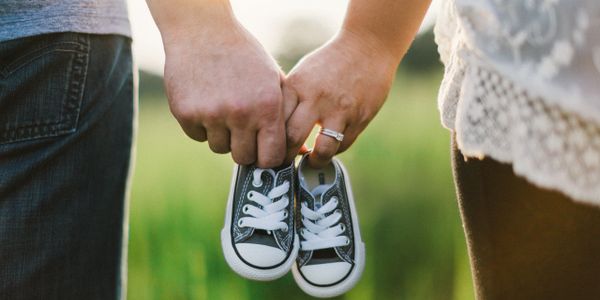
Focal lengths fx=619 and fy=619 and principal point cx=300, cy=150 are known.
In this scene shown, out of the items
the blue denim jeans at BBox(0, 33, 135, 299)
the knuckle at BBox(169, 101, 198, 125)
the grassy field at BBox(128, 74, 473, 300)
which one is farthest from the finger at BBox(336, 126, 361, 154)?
the grassy field at BBox(128, 74, 473, 300)

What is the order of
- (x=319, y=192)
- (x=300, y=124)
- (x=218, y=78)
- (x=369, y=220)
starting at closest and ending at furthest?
(x=218, y=78)
(x=300, y=124)
(x=319, y=192)
(x=369, y=220)

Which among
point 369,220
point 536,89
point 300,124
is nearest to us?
point 536,89

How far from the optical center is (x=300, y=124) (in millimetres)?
1235

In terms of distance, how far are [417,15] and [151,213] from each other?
205 cm

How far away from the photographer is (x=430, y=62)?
5180 millimetres

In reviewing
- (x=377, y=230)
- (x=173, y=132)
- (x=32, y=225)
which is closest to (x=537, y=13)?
(x=32, y=225)

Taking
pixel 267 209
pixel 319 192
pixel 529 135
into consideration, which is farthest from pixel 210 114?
pixel 529 135

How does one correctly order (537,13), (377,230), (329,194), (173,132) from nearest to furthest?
(537,13)
(329,194)
(377,230)
(173,132)

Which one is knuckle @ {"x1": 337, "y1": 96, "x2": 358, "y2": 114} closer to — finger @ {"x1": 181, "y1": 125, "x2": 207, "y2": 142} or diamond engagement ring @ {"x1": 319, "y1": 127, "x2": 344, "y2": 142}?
diamond engagement ring @ {"x1": 319, "y1": 127, "x2": 344, "y2": 142}

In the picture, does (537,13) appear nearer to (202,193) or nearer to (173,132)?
(202,193)

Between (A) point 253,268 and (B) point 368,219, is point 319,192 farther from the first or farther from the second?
(B) point 368,219

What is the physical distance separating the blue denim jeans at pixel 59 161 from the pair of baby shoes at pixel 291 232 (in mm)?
312

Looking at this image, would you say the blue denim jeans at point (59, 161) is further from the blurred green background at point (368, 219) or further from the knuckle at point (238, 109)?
the blurred green background at point (368, 219)

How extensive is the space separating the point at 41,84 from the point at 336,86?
61cm
